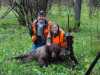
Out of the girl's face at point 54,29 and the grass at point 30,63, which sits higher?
the girl's face at point 54,29

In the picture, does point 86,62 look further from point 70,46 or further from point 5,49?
point 5,49

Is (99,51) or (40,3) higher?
(99,51)

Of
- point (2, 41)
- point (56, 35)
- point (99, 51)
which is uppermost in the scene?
point (99, 51)

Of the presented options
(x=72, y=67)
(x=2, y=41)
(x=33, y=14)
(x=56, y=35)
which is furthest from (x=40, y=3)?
(x=72, y=67)

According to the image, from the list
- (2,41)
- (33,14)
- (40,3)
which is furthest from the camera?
(40,3)

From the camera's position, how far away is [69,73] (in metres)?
9.25

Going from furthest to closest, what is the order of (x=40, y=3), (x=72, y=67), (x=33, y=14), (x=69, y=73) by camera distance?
(x=40, y=3)
(x=33, y=14)
(x=72, y=67)
(x=69, y=73)

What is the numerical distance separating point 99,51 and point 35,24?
10.2m

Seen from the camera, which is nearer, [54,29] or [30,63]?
[30,63]

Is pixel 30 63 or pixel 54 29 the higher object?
pixel 54 29

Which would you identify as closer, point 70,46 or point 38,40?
point 70,46

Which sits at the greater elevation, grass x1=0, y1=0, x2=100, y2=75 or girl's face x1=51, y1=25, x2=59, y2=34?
girl's face x1=51, y1=25, x2=59, y2=34

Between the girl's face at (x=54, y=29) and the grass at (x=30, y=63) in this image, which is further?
the girl's face at (x=54, y=29)

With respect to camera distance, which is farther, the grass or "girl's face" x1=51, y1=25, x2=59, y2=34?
"girl's face" x1=51, y1=25, x2=59, y2=34
